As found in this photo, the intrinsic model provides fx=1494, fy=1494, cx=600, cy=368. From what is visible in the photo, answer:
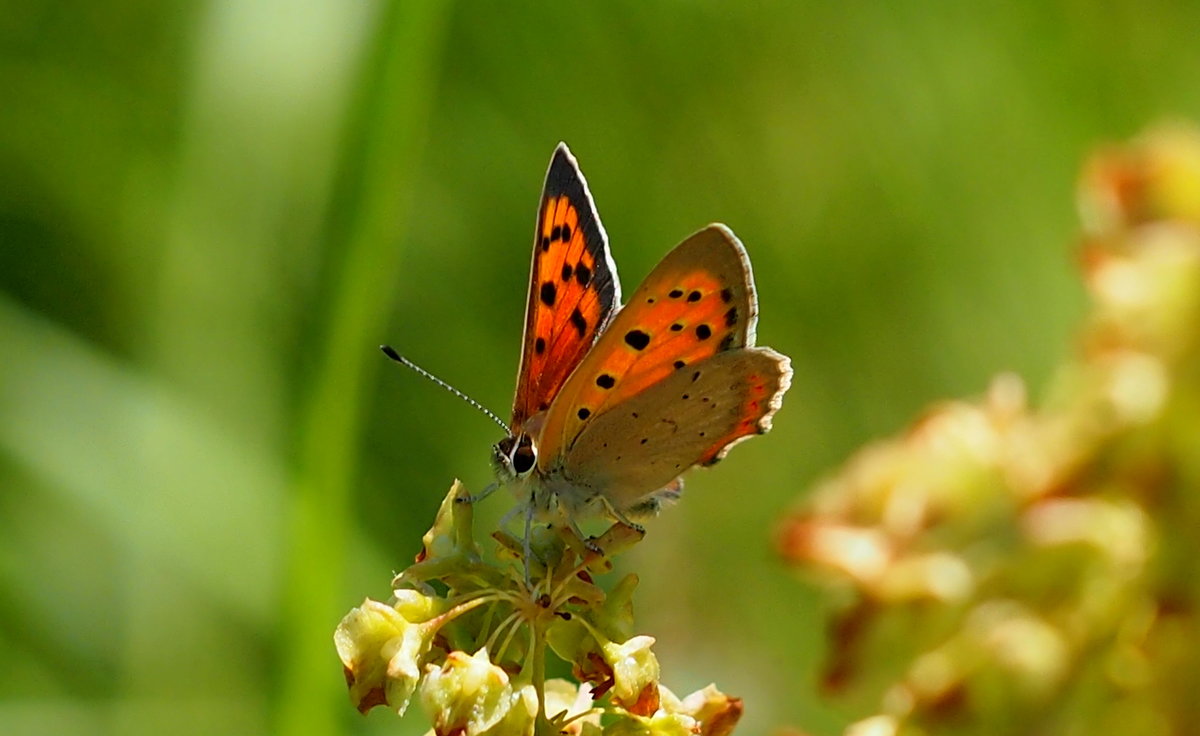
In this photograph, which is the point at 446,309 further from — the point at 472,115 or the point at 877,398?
the point at 877,398

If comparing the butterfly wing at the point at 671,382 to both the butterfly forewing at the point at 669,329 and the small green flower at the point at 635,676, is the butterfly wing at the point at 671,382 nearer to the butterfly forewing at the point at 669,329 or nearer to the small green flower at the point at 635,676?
the butterfly forewing at the point at 669,329

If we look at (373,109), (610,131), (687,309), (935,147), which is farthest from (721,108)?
(687,309)

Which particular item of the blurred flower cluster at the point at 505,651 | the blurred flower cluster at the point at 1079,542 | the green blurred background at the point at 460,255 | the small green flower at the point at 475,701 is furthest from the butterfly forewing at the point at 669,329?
the green blurred background at the point at 460,255

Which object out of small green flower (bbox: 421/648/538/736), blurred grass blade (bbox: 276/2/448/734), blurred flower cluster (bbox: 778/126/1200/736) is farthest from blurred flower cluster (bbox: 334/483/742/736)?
blurred grass blade (bbox: 276/2/448/734)

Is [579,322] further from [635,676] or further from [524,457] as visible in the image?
[635,676]

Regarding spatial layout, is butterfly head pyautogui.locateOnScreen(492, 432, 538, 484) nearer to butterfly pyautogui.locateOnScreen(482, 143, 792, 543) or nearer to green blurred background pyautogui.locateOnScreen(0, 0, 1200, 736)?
butterfly pyautogui.locateOnScreen(482, 143, 792, 543)

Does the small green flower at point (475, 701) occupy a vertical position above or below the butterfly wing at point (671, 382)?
below

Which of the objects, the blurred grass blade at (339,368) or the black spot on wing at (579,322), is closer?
the black spot on wing at (579,322)

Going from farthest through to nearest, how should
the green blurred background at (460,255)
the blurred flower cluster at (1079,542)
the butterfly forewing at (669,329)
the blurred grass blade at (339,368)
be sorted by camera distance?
the green blurred background at (460,255) < the blurred grass blade at (339,368) < the butterfly forewing at (669,329) < the blurred flower cluster at (1079,542)
